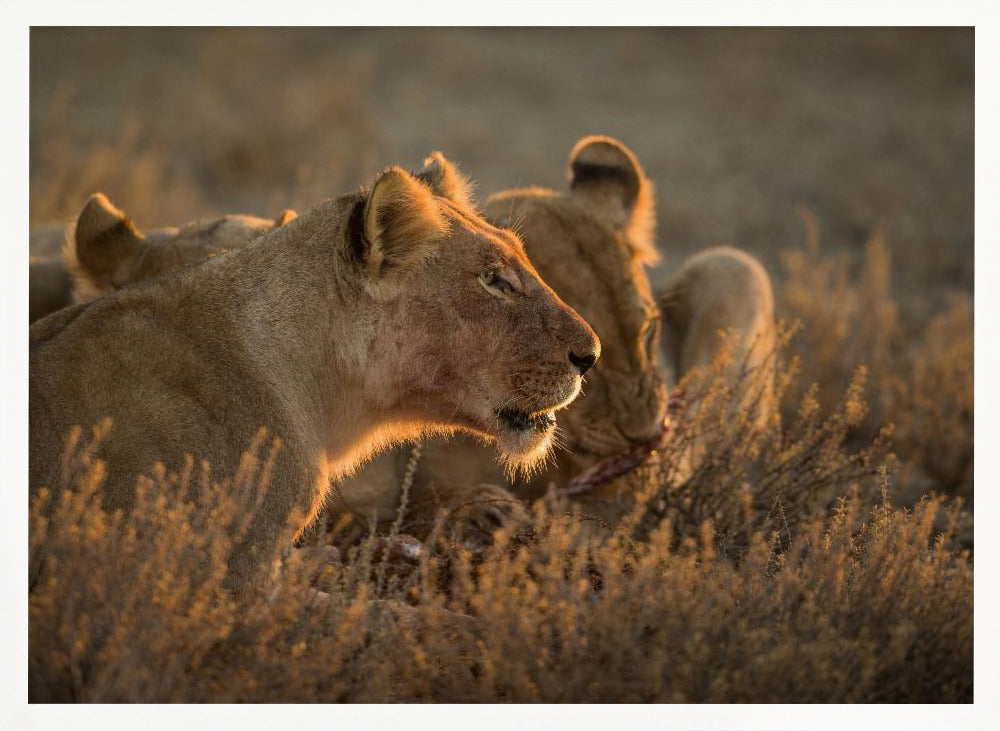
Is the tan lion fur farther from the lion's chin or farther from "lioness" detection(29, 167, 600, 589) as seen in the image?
"lioness" detection(29, 167, 600, 589)

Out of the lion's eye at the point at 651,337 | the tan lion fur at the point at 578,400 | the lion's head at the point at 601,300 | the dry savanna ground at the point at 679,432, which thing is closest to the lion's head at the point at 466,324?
the dry savanna ground at the point at 679,432

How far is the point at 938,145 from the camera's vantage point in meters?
13.0

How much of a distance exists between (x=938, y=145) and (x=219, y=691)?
1186 centimetres

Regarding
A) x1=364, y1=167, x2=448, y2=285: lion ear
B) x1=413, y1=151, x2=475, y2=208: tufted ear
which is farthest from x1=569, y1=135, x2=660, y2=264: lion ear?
x1=364, y1=167, x2=448, y2=285: lion ear

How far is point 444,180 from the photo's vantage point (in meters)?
3.83

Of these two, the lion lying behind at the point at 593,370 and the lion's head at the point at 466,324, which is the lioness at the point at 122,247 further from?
the lion's head at the point at 466,324

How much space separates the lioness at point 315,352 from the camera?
10.4ft

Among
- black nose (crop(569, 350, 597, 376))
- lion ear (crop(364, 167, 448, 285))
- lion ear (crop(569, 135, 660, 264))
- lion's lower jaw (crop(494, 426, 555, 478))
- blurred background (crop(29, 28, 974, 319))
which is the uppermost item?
blurred background (crop(29, 28, 974, 319))

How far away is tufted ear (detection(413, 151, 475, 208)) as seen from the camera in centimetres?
→ 379

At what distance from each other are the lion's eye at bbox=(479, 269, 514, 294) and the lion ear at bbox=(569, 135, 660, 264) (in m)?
1.66
